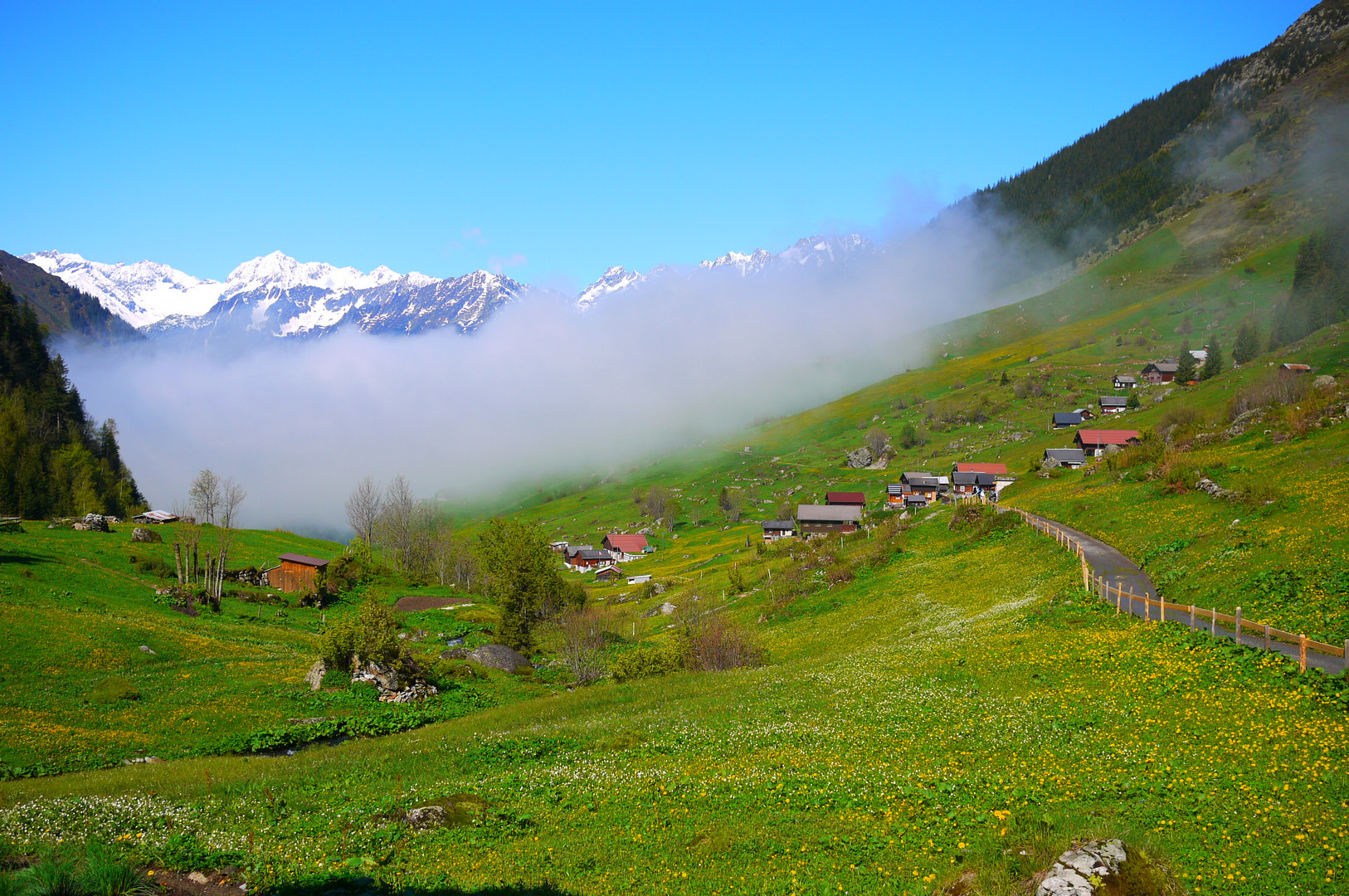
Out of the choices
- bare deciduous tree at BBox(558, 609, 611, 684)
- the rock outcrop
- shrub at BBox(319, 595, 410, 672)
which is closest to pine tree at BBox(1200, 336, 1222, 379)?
bare deciduous tree at BBox(558, 609, 611, 684)

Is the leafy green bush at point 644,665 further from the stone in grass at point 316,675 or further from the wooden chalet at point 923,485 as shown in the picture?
the wooden chalet at point 923,485

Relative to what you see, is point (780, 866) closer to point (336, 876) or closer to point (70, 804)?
point (336, 876)

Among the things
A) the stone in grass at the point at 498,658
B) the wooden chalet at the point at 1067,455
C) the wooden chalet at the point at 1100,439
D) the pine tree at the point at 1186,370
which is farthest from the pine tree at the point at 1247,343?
the stone in grass at the point at 498,658

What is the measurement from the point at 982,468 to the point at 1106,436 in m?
27.1

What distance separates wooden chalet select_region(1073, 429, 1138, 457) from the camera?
152 m

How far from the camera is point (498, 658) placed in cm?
6144

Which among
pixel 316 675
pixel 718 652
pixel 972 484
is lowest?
pixel 972 484

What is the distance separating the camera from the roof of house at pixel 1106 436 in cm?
15150

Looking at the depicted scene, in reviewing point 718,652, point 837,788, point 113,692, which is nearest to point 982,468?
point 718,652

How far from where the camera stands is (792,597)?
238ft

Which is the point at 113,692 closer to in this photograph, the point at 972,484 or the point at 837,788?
the point at 837,788

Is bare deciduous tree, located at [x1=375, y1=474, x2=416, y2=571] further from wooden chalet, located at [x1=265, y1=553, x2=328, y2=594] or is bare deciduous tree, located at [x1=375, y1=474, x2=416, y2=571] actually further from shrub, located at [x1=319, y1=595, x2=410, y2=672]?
shrub, located at [x1=319, y1=595, x2=410, y2=672]

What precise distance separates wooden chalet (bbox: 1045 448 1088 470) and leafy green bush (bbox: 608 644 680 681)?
449ft

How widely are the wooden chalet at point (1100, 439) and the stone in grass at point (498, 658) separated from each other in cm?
13664
